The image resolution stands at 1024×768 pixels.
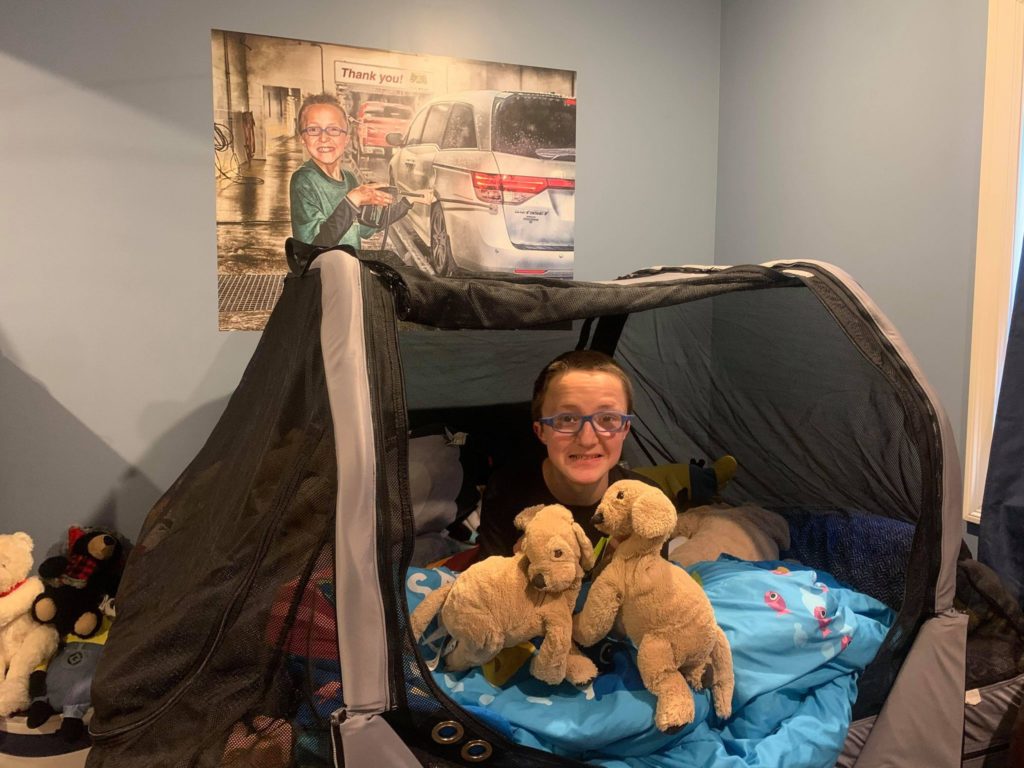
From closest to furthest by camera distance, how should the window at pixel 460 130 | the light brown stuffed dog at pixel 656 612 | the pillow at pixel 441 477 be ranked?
the light brown stuffed dog at pixel 656 612, the pillow at pixel 441 477, the window at pixel 460 130

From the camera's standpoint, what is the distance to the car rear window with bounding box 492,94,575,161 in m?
2.04

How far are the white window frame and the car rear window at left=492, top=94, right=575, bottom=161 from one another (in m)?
1.00

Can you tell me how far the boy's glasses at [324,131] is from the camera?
1882 mm

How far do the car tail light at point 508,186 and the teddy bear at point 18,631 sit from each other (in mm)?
1335

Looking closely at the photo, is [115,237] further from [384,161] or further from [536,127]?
[536,127]

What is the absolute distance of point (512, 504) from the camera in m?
1.35

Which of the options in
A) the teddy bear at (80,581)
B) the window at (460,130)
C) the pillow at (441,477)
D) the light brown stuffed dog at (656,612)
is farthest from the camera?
the window at (460,130)

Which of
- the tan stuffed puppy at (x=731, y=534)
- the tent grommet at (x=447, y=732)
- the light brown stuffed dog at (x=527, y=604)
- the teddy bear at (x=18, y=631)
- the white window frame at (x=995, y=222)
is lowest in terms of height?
the teddy bear at (x=18, y=631)

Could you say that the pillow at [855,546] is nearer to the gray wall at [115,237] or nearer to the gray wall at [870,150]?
the gray wall at [870,150]

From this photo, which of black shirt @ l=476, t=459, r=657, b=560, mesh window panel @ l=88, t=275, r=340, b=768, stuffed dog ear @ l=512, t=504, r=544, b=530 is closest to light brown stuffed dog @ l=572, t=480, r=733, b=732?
stuffed dog ear @ l=512, t=504, r=544, b=530

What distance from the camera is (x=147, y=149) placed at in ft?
5.79

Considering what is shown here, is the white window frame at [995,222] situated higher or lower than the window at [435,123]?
lower

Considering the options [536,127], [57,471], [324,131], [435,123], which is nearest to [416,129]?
[435,123]

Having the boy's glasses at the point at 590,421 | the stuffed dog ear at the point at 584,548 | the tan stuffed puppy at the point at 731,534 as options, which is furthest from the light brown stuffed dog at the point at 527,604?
the tan stuffed puppy at the point at 731,534
